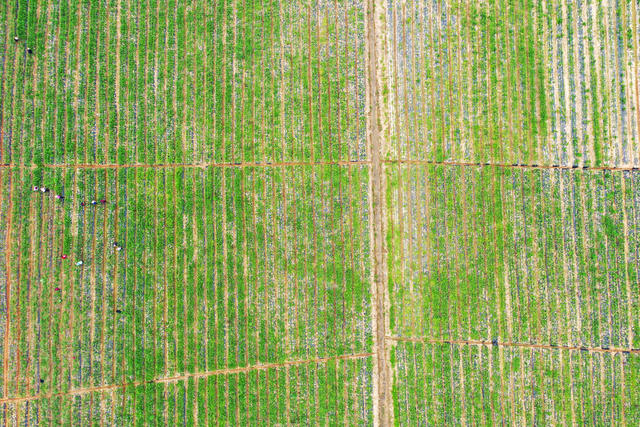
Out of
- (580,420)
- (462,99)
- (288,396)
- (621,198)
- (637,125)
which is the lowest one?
(580,420)

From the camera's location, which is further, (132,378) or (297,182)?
(297,182)

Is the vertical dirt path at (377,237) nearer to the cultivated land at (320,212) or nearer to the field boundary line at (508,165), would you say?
the cultivated land at (320,212)

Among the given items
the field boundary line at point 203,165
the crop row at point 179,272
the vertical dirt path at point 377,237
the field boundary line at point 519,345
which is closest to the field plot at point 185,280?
the crop row at point 179,272

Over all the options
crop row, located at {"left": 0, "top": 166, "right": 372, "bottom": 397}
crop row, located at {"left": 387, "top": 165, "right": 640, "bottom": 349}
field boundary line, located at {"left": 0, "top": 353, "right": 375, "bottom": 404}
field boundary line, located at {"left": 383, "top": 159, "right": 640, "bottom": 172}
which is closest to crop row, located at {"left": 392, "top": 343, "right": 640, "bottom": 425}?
crop row, located at {"left": 387, "top": 165, "right": 640, "bottom": 349}

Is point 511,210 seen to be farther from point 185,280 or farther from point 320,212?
point 185,280

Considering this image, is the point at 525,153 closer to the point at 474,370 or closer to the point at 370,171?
the point at 370,171

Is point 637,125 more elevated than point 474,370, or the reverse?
point 637,125

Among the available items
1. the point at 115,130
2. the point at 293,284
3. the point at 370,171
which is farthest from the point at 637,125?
the point at 115,130
